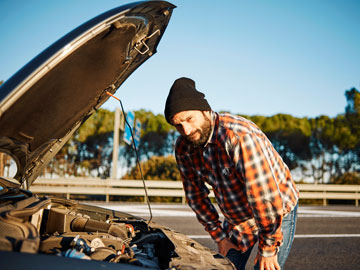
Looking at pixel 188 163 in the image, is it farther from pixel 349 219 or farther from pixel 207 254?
pixel 349 219

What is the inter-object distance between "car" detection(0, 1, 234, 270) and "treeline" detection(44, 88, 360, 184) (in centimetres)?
1899

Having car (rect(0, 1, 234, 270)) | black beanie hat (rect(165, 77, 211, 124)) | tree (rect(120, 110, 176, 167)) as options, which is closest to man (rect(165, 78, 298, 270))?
black beanie hat (rect(165, 77, 211, 124))

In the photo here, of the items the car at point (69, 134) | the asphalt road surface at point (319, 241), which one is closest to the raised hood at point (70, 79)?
the car at point (69, 134)

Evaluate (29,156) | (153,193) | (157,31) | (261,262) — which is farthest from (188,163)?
(153,193)

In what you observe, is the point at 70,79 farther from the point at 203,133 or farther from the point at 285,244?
the point at 285,244

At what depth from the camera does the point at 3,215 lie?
3.99ft

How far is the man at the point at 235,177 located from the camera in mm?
1551

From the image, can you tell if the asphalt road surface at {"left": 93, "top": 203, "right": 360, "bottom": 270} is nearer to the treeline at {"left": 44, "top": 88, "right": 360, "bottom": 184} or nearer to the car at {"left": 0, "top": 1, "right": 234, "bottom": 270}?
the car at {"left": 0, "top": 1, "right": 234, "bottom": 270}

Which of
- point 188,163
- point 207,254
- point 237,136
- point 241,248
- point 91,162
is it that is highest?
point 237,136

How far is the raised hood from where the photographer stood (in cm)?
116

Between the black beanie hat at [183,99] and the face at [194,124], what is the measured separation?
0.14 feet

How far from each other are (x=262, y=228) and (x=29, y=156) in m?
1.51

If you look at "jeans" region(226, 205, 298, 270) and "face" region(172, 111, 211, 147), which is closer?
"face" region(172, 111, 211, 147)

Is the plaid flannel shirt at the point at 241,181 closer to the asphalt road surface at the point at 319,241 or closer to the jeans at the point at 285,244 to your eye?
the jeans at the point at 285,244
